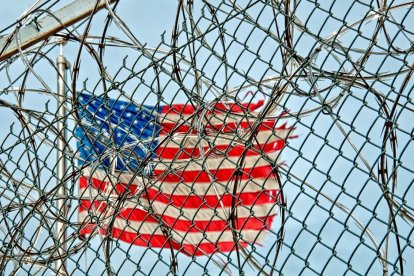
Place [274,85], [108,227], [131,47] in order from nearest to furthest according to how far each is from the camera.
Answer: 1. [274,85]
2. [108,227]
3. [131,47]

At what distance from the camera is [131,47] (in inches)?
160

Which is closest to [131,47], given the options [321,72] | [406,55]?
[321,72]

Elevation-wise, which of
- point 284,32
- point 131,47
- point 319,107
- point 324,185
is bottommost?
point 324,185

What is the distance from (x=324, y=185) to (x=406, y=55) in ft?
1.47

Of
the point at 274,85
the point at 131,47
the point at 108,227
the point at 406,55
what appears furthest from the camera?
the point at 131,47

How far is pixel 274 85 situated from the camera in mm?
3457

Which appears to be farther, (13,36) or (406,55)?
(13,36)

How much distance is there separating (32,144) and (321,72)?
135 cm

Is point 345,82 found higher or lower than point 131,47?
lower

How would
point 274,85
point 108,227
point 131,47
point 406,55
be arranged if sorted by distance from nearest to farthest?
1. point 406,55
2. point 274,85
3. point 108,227
4. point 131,47

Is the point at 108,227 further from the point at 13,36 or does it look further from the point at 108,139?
the point at 13,36

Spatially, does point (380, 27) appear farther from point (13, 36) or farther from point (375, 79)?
point (13, 36)

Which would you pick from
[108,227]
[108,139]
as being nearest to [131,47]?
[108,139]

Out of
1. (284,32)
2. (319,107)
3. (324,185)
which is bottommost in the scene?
(324,185)
